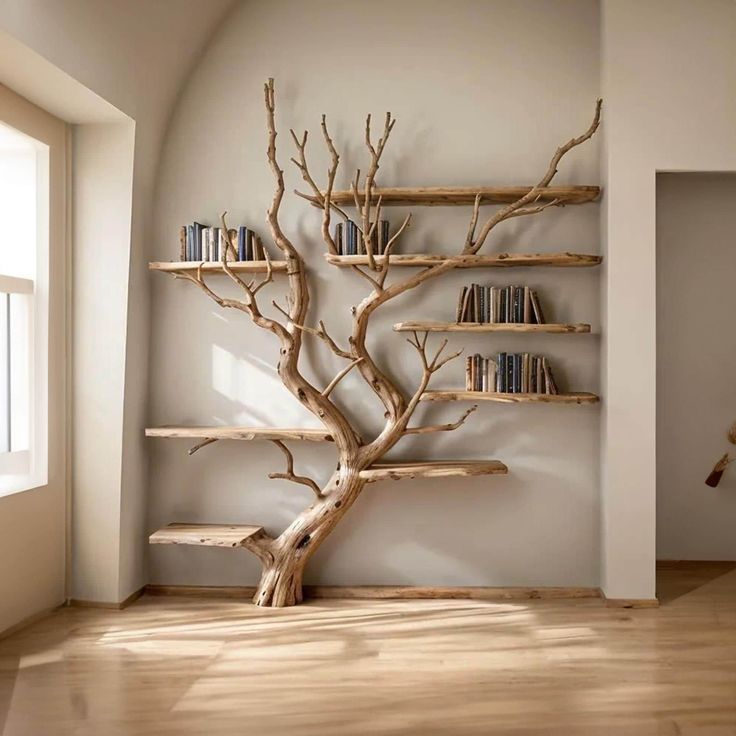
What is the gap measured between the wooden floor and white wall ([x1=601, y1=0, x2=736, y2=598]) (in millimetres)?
513

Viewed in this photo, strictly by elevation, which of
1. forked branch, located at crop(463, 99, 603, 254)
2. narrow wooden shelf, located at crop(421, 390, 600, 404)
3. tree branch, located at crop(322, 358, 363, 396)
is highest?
forked branch, located at crop(463, 99, 603, 254)

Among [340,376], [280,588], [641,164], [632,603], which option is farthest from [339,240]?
[632,603]

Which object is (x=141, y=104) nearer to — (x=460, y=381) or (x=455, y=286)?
(x=455, y=286)

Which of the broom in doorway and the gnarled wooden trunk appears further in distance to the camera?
the broom in doorway

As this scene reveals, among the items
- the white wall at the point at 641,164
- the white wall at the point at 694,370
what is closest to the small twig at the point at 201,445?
the white wall at the point at 641,164

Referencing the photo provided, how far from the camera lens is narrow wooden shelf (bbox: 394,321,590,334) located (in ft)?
14.7

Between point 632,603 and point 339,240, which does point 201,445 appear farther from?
point 632,603

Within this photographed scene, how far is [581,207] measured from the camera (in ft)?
15.7

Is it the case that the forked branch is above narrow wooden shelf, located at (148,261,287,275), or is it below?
above

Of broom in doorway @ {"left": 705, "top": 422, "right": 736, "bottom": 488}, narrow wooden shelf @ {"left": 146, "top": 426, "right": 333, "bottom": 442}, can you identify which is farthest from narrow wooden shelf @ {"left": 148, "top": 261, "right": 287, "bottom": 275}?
broom in doorway @ {"left": 705, "top": 422, "right": 736, "bottom": 488}

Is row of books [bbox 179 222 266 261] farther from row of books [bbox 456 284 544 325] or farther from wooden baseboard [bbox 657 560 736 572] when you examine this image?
wooden baseboard [bbox 657 560 736 572]

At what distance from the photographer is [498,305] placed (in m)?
4.57

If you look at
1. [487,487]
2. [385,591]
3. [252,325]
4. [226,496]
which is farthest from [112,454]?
[487,487]

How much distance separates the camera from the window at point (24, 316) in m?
4.32
